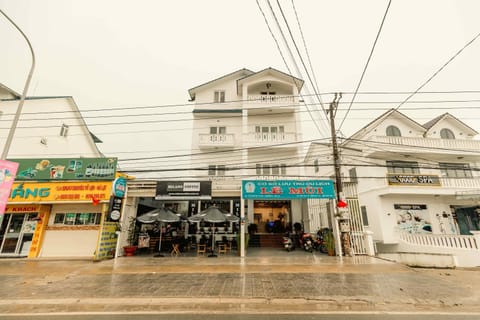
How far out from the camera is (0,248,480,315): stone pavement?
16.9 feet

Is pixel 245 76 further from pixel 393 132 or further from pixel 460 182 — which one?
pixel 460 182

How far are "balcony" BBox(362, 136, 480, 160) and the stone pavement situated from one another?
9974mm

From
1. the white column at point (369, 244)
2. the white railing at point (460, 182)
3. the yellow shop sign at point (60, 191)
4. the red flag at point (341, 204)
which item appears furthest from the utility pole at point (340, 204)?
the yellow shop sign at point (60, 191)

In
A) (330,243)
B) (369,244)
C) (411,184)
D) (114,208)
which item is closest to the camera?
(114,208)

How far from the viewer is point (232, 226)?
656 inches

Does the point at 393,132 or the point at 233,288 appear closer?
the point at 233,288

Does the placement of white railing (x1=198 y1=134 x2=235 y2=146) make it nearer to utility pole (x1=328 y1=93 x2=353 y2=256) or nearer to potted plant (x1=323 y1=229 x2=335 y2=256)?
utility pole (x1=328 y1=93 x2=353 y2=256)

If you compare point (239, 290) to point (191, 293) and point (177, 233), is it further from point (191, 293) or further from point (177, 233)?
point (177, 233)

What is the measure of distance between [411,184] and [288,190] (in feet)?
35.5

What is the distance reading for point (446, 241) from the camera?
12.5 meters

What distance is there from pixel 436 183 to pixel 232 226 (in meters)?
16.3

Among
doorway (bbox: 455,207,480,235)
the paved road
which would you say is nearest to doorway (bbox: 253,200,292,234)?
the paved road

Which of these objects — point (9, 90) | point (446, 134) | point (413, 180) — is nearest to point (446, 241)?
point (413, 180)

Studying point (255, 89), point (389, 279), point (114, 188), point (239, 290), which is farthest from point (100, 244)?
point (255, 89)
